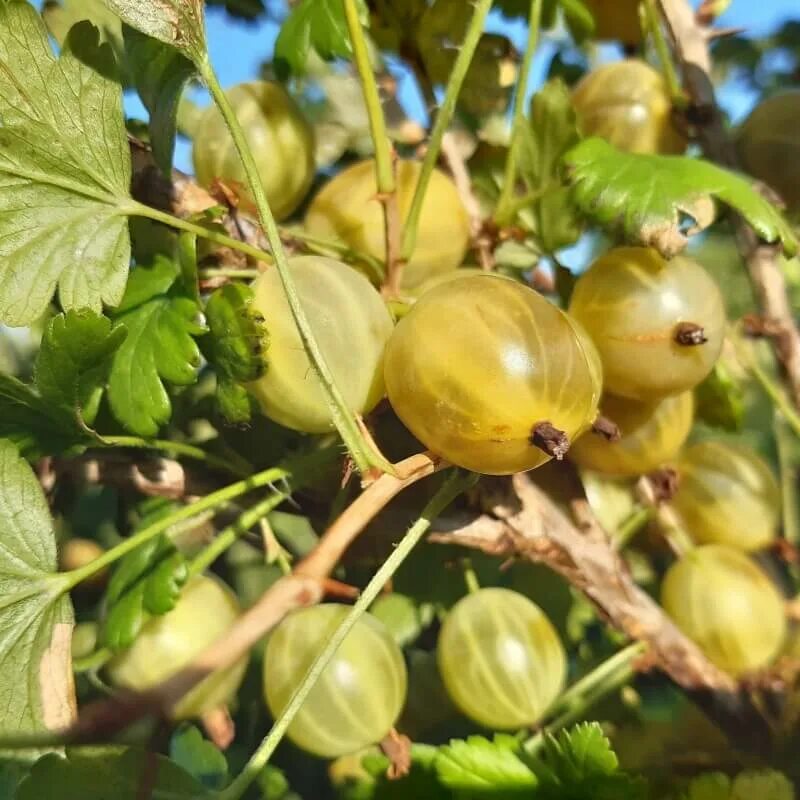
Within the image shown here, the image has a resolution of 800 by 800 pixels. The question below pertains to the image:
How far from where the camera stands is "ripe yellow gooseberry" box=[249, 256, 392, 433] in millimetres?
406

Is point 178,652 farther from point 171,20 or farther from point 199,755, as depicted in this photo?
point 171,20

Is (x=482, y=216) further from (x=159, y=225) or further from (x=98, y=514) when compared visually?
(x=98, y=514)

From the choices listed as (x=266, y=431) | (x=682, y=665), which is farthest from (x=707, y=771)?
(x=266, y=431)

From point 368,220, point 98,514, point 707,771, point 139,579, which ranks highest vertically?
point 368,220

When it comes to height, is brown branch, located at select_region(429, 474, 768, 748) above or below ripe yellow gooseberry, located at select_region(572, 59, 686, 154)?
below

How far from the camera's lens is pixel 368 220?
0.53 meters

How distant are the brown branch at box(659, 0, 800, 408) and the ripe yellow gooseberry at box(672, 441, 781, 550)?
0.08m

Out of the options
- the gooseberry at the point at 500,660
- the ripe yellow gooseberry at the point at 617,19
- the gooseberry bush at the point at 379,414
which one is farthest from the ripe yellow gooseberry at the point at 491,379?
Result: the ripe yellow gooseberry at the point at 617,19

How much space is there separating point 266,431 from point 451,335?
23 cm

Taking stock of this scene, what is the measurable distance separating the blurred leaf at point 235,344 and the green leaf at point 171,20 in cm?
12

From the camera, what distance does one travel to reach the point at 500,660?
0.53 meters

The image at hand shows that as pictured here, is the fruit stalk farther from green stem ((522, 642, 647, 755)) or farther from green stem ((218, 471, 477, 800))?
green stem ((522, 642, 647, 755))

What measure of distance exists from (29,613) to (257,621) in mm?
160

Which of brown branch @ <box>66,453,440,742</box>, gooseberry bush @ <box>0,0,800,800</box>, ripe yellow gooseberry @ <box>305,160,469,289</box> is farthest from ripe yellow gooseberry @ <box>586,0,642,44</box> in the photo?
→ brown branch @ <box>66,453,440,742</box>
